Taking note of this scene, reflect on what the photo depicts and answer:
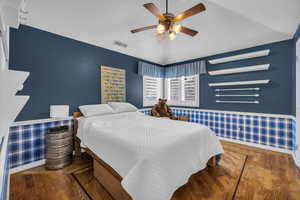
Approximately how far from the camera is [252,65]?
10.4 feet

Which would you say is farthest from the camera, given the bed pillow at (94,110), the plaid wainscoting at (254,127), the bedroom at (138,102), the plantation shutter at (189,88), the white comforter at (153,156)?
the plantation shutter at (189,88)

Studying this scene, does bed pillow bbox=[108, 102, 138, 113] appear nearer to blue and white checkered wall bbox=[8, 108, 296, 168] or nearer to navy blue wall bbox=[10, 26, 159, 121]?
navy blue wall bbox=[10, 26, 159, 121]

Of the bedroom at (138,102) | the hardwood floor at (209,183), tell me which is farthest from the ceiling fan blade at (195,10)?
the hardwood floor at (209,183)

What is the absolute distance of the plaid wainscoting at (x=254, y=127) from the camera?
2.79 metres

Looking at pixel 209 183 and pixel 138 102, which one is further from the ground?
pixel 138 102

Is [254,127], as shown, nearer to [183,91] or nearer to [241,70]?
[241,70]

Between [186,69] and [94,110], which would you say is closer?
[94,110]

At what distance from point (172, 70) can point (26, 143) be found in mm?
4257

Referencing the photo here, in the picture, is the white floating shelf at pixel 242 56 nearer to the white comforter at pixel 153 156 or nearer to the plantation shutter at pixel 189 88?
the plantation shutter at pixel 189 88

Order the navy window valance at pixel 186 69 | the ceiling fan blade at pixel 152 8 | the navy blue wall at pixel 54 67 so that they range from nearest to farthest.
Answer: the ceiling fan blade at pixel 152 8
the navy blue wall at pixel 54 67
the navy window valance at pixel 186 69

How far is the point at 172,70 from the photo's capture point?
4.74 metres

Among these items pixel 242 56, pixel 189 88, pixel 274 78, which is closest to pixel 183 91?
pixel 189 88

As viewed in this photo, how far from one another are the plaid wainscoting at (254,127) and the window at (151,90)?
1.57m

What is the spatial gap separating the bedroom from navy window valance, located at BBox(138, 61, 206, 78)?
2.6 inches
